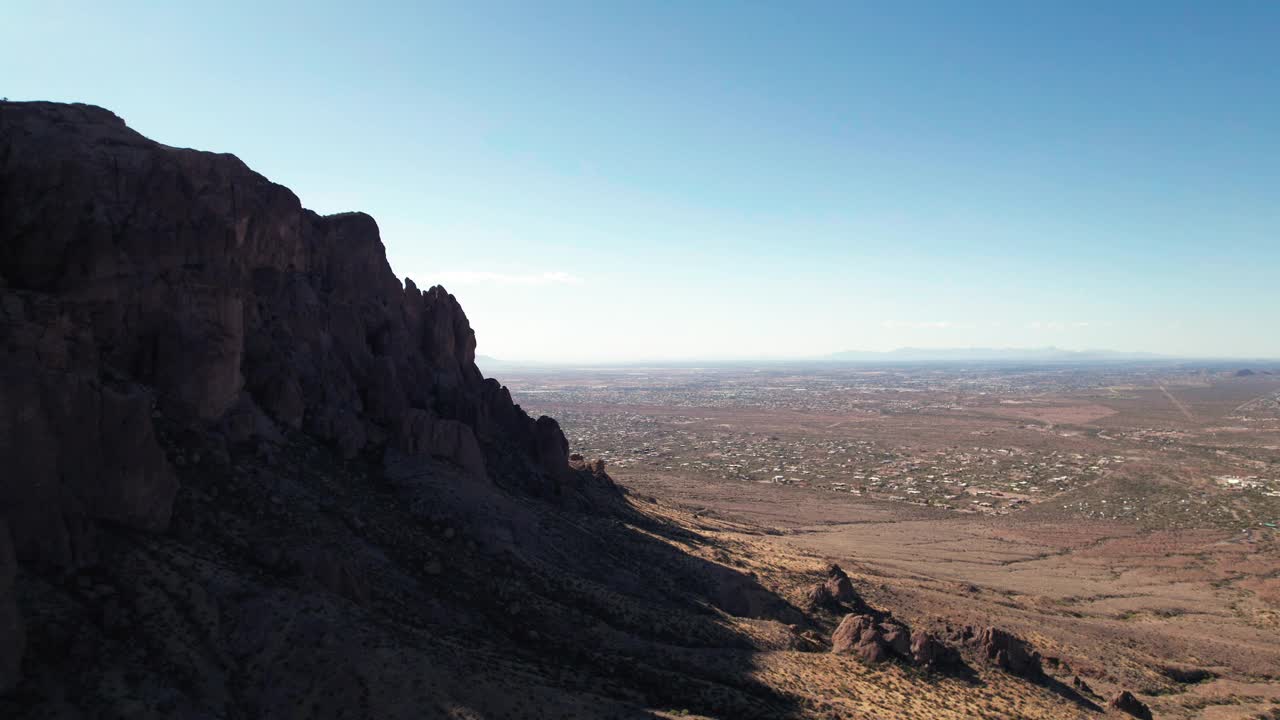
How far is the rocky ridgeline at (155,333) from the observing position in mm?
19203

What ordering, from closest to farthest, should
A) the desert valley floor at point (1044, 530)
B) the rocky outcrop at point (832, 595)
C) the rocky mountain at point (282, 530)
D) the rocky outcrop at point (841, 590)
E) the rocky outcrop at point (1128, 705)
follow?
the rocky mountain at point (282, 530) < the rocky outcrop at point (1128, 705) < the rocky outcrop at point (832, 595) < the desert valley floor at point (1044, 530) < the rocky outcrop at point (841, 590)

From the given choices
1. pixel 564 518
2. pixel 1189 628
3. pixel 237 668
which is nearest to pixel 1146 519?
pixel 1189 628

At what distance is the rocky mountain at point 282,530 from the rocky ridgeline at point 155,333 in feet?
0.31

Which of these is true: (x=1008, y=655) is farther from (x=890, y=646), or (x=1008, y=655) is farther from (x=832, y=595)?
(x=832, y=595)

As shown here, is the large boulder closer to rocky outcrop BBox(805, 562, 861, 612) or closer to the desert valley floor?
the desert valley floor

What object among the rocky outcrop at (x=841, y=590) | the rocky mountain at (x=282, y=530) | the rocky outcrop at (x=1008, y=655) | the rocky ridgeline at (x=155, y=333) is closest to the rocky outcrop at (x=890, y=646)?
the rocky mountain at (x=282, y=530)

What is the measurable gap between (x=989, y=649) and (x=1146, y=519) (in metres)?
64.4

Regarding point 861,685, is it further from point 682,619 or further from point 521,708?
point 521,708

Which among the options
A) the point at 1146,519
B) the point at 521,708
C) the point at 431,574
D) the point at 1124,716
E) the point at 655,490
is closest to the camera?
the point at 521,708

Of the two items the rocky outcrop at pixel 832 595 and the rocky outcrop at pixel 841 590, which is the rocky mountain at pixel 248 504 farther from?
the rocky outcrop at pixel 841 590

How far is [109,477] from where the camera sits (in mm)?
21062

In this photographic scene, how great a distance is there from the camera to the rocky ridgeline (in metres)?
19.2

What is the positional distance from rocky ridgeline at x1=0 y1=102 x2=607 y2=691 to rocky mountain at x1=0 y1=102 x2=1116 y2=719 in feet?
0.31

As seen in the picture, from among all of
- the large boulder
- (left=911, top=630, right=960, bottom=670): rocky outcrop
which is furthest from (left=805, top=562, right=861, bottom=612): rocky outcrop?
(left=911, top=630, right=960, bottom=670): rocky outcrop
